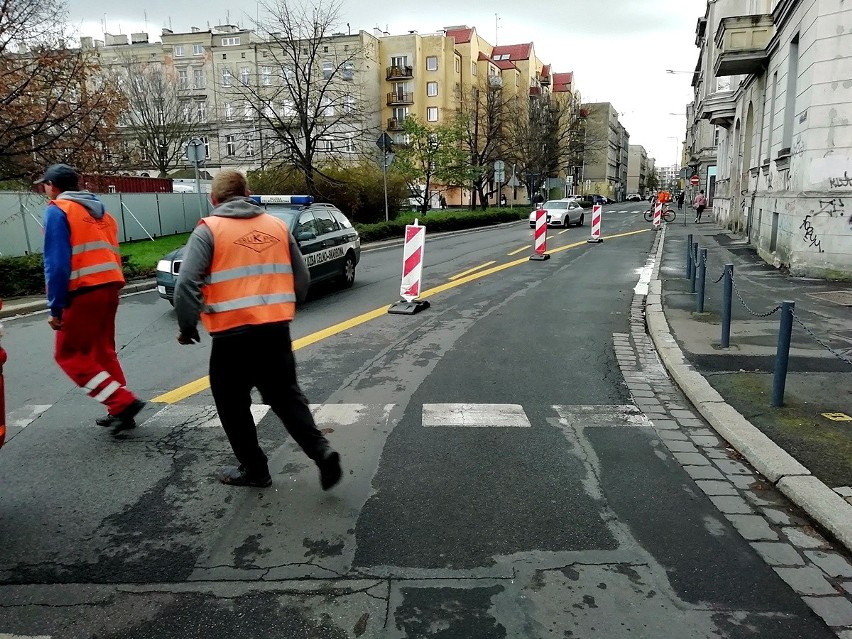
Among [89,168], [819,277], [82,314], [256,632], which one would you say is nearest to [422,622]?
[256,632]

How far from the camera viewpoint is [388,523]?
3.68 meters

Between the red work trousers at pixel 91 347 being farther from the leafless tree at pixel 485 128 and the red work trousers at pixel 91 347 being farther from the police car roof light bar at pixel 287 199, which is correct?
the leafless tree at pixel 485 128

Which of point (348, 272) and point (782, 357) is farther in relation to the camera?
point (348, 272)

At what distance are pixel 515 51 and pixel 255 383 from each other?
3439 inches

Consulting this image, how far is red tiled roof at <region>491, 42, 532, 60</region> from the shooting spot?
81875mm

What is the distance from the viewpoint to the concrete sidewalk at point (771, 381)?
4.20 m

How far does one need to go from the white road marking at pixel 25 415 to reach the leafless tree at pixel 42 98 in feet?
37.7

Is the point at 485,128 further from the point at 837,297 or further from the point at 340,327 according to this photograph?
the point at 340,327

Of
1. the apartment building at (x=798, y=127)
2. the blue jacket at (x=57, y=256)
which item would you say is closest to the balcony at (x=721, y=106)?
the apartment building at (x=798, y=127)

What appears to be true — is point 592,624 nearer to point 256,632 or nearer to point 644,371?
point 256,632

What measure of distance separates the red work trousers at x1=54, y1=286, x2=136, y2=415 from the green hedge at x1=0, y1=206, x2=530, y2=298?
8119 mm

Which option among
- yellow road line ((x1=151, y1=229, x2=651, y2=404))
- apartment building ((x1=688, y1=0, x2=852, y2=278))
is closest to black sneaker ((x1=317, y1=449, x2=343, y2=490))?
yellow road line ((x1=151, y1=229, x2=651, y2=404))

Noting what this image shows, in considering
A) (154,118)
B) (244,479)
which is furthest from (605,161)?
(244,479)

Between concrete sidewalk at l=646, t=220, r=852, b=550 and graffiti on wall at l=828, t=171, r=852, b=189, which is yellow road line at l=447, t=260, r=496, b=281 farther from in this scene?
graffiti on wall at l=828, t=171, r=852, b=189
